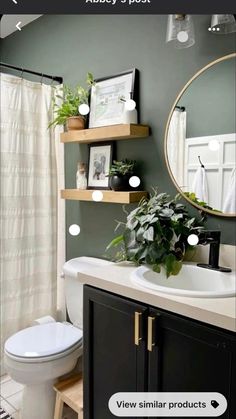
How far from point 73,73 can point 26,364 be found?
5.67 ft

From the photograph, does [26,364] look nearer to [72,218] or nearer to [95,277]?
[95,277]

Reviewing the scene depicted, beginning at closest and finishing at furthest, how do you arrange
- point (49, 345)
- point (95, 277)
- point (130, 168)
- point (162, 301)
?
point (162, 301)
point (95, 277)
point (49, 345)
point (130, 168)

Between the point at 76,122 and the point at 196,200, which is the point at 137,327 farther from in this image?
the point at 76,122

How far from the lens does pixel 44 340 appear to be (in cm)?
171

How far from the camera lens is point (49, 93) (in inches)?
84.4

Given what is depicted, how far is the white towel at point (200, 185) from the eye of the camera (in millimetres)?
1508

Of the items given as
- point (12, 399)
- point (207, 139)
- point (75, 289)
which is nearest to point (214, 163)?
point (207, 139)

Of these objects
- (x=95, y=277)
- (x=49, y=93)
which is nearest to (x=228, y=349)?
(x=95, y=277)

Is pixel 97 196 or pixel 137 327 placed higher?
pixel 97 196

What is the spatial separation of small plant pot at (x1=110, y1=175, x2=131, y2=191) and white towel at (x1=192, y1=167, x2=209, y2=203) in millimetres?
374

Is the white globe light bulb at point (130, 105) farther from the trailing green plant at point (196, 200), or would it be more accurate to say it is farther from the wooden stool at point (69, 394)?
the wooden stool at point (69, 394)

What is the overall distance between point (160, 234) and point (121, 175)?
486 millimetres

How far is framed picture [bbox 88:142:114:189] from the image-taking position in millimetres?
1910

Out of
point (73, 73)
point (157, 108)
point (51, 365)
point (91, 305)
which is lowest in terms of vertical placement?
point (51, 365)
